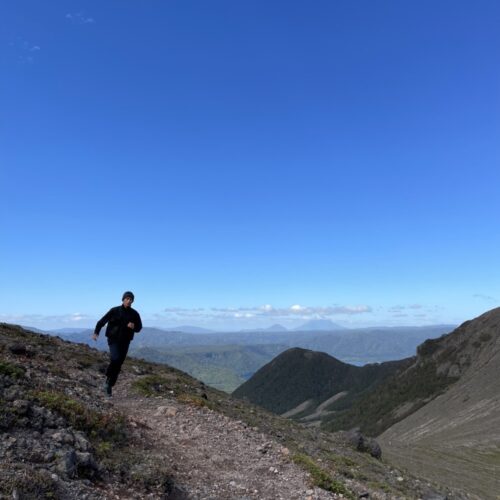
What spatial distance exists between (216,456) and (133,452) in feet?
10.2

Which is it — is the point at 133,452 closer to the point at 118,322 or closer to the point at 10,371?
the point at 10,371

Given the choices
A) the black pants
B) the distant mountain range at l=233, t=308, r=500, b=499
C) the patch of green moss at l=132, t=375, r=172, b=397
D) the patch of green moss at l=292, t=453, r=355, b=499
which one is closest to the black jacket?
the black pants

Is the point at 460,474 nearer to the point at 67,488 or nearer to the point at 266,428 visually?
the point at 266,428

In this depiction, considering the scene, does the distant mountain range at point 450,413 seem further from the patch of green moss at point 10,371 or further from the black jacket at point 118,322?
the patch of green moss at point 10,371

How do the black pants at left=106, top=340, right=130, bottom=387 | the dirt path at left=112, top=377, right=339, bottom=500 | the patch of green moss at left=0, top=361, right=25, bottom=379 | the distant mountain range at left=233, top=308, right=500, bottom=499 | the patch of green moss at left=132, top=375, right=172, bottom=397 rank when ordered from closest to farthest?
the dirt path at left=112, top=377, right=339, bottom=500 → the patch of green moss at left=0, top=361, right=25, bottom=379 → the black pants at left=106, top=340, right=130, bottom=387 → the patch of green moss at left=132, top=375, right=172, bottom=397 → the distant mountain range at left=233, top=308, right=500, bottom=499

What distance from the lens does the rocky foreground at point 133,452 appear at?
29.8 feet

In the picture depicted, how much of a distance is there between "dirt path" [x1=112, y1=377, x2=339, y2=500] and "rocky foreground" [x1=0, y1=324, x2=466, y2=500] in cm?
4

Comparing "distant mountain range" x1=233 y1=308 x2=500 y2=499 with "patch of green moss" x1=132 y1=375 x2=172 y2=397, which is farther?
"distant mountain range" x1=233 y1=308 x2=500 y2=499

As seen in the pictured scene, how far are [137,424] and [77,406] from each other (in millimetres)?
2450

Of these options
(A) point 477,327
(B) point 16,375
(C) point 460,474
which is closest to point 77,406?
(B) point 16,375

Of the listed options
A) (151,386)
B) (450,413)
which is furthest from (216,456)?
(450,413)

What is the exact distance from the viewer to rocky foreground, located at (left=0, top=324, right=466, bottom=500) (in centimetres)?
909

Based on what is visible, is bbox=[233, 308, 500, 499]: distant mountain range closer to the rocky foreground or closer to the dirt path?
the dirt path

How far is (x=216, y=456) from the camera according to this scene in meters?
13.7
